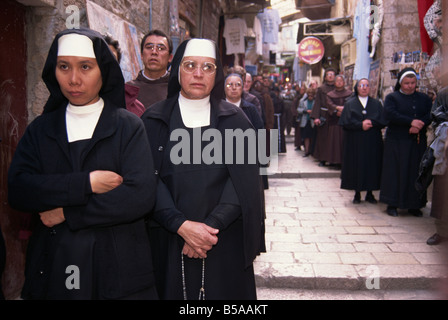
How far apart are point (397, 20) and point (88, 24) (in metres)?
7.06

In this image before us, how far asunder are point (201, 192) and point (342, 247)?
3008 millimetres

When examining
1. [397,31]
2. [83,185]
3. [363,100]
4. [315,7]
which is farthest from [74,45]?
[315,7]

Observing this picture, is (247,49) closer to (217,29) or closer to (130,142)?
(217,29)

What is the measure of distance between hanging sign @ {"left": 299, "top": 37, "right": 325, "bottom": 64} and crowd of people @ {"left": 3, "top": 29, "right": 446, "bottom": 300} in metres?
13.5

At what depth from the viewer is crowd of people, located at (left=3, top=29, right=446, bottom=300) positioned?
1799mm

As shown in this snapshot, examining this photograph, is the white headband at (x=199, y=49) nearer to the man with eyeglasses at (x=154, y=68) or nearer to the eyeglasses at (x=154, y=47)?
the man with eyeglasses at (x=154, y=68)

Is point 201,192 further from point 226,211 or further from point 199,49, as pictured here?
point 199,49

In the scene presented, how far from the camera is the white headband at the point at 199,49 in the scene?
2.29 metres

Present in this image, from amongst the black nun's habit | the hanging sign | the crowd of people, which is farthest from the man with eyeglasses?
the hanging sign

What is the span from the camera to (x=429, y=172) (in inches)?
190

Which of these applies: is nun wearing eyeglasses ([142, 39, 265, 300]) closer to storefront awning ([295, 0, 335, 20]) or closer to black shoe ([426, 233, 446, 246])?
black shoe ([426, 233, 446, 246])

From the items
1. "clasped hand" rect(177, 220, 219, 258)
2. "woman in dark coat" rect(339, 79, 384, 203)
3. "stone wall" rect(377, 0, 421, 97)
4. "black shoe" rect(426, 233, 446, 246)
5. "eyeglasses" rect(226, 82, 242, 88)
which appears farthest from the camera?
"stone wall" rect(377, 0, 421, 97)

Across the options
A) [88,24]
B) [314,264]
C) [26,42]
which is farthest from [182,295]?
[88,24]

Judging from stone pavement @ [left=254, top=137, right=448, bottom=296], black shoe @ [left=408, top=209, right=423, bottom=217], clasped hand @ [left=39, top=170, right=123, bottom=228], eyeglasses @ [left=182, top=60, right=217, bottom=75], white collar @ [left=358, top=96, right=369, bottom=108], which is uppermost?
eyeglasses @ [left=182, top=60, right=217, bottom=75]
